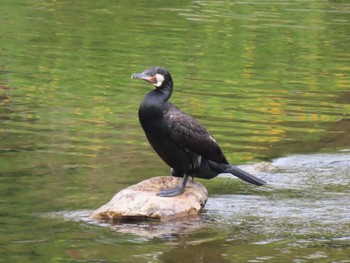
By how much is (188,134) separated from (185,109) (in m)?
5.10

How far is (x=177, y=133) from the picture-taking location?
344 inches

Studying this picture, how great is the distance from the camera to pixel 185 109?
13.9m

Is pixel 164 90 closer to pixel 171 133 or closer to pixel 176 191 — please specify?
pixel 171 133

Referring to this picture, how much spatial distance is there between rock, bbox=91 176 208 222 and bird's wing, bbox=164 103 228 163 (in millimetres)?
384

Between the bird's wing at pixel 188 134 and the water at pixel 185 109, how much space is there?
548mm

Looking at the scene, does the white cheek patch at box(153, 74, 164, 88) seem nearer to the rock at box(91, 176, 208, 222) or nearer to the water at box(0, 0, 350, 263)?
the rock at box(91, 176, 208, 222)

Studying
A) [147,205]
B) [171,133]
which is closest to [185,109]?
[171,133]

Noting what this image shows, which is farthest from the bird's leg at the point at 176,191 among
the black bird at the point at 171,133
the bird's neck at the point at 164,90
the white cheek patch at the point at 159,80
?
the white cheek patch at the point at 159,80

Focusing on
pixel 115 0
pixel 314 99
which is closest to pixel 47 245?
pixel 314 99

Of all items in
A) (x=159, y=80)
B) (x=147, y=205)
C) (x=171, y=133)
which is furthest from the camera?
(x=159, y=80)

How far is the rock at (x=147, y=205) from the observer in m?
8.57

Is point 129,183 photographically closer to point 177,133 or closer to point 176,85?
point 177,133

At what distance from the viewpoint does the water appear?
8.12 m

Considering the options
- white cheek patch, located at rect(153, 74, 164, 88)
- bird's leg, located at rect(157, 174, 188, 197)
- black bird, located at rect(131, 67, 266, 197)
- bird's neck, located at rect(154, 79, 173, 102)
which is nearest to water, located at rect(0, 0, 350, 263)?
bird's leg, located at rect(157, 174, 188, 197)
